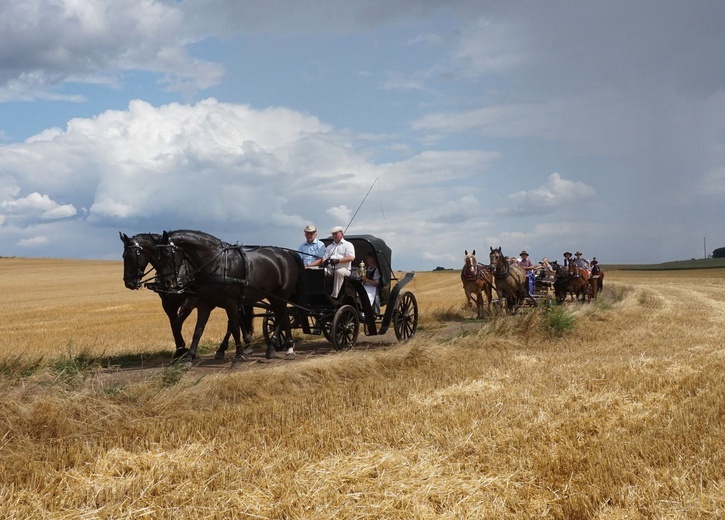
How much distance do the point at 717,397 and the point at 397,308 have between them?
21.5ft

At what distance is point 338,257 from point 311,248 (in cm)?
77

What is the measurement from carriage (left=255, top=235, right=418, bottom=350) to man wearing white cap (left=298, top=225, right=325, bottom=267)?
14.9 inches

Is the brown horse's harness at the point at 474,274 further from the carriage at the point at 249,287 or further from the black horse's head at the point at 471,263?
the carriage at the point at 249,287

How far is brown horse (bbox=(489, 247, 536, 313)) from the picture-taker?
1864cm

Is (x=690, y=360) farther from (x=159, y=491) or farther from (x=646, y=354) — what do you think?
(x=159, y=491)

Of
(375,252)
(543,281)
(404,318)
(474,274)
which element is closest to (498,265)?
(474,274)

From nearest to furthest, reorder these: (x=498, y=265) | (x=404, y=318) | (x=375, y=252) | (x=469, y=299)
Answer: (x=375, y=252) → (x=404, y=318) → (x=498, y=265) → (x=469, y=299)

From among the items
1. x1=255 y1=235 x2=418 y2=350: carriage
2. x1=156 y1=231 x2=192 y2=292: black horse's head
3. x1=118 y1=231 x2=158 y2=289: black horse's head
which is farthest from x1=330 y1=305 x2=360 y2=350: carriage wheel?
x1=118 y1=231 x2=158 y2=289: black horse's head

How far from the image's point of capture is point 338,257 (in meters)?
11.2

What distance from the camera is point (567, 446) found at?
5.46 meters

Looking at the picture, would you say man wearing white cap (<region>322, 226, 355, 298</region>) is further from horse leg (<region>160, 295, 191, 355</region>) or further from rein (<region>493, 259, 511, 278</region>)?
rein (<region>493, 259, 511, 278</region>)

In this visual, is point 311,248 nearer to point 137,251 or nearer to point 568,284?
point 137,251

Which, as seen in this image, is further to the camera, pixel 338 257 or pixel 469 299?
pixel 469 299

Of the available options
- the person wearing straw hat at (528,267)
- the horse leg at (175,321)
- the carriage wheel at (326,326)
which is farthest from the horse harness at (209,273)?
the person wearing straw hat at (528,267)
